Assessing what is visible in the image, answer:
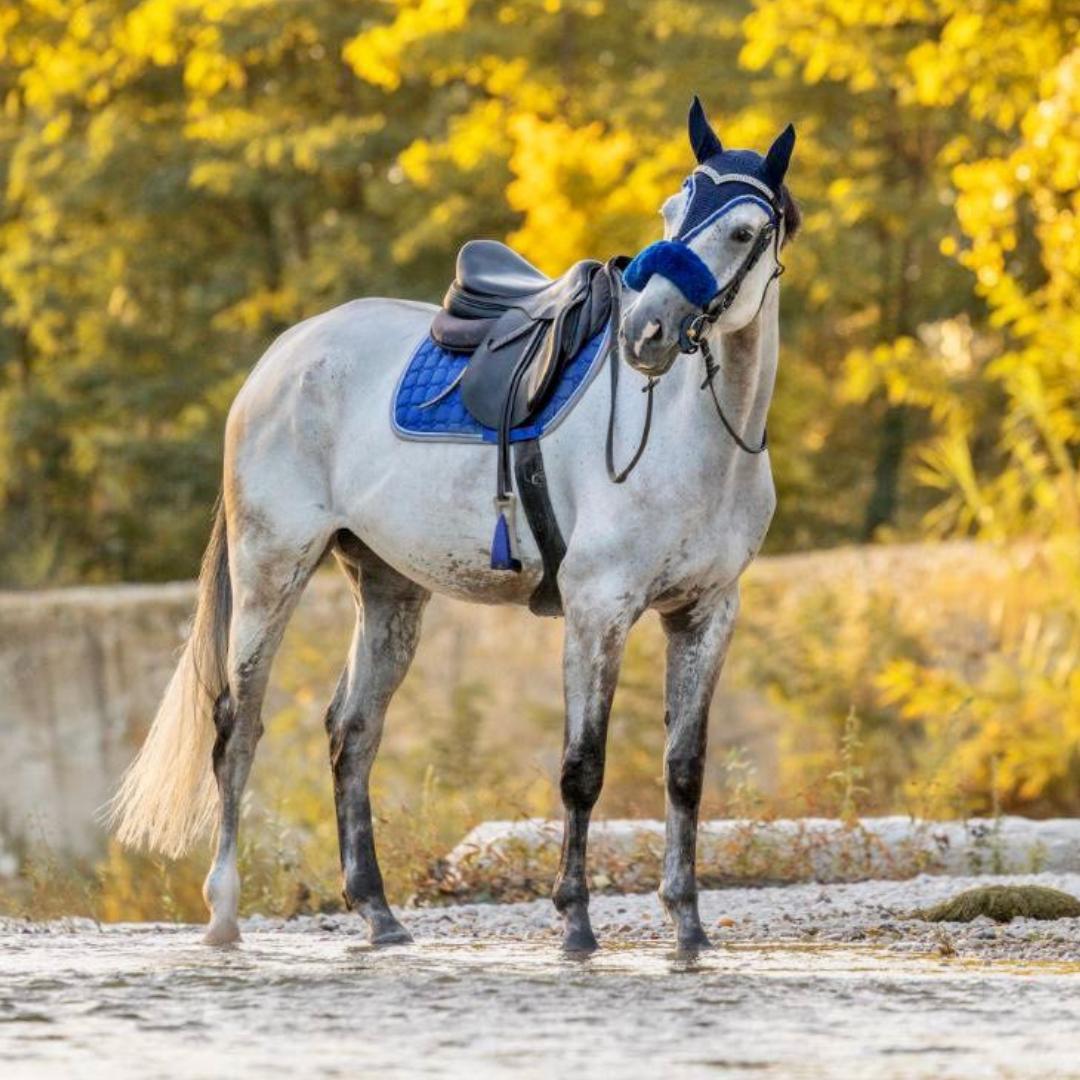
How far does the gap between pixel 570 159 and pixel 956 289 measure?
420 cm

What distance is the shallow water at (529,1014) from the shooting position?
5516 millimetres

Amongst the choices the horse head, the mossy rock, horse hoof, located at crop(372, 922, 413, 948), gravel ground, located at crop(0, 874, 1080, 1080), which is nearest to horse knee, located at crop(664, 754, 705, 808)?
gravel ground, located at crop(0, 874, 1080, 1080)

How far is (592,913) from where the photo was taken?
929 centimetres

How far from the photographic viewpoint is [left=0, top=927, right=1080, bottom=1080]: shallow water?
5.52 meters

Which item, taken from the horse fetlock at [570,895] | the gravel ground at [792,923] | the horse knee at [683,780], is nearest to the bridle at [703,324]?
the horse knee at [683,780]

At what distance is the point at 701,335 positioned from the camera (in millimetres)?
7234

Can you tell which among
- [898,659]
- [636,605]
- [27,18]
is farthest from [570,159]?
[636,605]

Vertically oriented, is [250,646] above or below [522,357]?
below

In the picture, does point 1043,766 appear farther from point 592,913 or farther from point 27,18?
point 27,18

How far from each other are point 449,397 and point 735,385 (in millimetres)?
1055

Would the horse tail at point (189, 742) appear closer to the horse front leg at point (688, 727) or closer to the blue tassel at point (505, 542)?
the blue tassel at point (505, 542)

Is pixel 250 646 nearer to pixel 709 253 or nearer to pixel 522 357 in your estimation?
pixel 522 357

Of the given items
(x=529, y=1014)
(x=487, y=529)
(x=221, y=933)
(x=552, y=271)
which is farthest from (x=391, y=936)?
(x=552, y=271)

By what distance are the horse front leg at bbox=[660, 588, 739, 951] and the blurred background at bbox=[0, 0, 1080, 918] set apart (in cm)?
264
